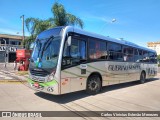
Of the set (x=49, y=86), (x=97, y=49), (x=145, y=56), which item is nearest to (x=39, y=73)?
(x=49, y=86)

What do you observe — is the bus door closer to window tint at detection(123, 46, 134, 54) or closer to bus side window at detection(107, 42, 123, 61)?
bus side window at detection(107, 42, 123, 61)

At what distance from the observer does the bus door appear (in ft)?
25.2

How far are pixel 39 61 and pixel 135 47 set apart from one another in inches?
316

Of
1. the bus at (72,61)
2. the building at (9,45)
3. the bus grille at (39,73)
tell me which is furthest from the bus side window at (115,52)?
the building at (9,45)

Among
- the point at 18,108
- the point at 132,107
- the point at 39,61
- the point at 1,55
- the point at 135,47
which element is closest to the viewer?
the point at 18,108

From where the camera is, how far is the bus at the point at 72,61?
7.55 meters

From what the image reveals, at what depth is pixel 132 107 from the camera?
7.45 m

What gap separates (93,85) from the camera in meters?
9.50

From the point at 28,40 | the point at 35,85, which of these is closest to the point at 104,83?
the point at 35,85

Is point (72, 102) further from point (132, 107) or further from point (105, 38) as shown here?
point (105, 38)

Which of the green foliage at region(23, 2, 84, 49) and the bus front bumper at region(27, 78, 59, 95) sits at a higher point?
the green foliage at region(23, 2, 84, 49)

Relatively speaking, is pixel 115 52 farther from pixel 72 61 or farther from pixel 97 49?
pixel 72 61

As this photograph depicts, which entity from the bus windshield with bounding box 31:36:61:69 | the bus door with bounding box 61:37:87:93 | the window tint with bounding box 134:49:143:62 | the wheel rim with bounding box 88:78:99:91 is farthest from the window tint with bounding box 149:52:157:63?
the bus windshield with bounding box 31:36:61:69

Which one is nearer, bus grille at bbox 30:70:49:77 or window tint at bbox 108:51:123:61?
bus grille at bbox 30:70:49:77
